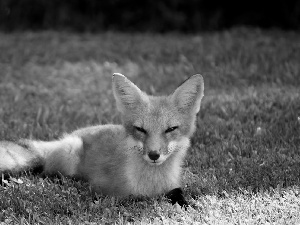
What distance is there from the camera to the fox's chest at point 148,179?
4.98 meters

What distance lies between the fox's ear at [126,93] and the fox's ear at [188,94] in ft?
0.98

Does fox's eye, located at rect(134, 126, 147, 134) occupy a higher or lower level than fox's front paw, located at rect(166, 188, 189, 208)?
higher

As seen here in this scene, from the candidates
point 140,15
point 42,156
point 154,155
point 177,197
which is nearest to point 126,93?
point 154,155

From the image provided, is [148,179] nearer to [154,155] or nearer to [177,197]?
[177,197]

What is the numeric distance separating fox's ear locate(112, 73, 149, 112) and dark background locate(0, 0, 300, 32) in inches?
347

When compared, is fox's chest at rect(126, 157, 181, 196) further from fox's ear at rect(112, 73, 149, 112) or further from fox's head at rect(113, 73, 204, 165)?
fox's ear at rect(112, 73, 149, 112)

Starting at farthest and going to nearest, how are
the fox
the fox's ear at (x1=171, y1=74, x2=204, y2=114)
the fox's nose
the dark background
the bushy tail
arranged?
the dark background → the bushy tail → the fox's ear at (x1=171, y1=74, x2=204, y2=114) → the fox → the fox's nose

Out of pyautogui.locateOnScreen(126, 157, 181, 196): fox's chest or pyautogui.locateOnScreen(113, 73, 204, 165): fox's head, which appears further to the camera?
pyautogui.locateOnScreen(126, 157, 181, 196): fox's chest

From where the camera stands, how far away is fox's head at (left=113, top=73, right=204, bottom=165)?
15.4 ft

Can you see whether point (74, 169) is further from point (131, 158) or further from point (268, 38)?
point (268, 38)

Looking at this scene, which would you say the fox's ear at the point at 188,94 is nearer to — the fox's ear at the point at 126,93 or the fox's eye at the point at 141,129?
the fox's ear at the point at 126,93

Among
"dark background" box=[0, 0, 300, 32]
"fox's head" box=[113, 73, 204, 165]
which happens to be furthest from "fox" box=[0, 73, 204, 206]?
"dark background" box=[0, 0, 300, 32]

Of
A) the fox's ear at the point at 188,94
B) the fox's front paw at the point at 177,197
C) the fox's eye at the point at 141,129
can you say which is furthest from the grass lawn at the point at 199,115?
the fox's ear at the point at 188,94

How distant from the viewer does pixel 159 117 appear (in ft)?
15.8
